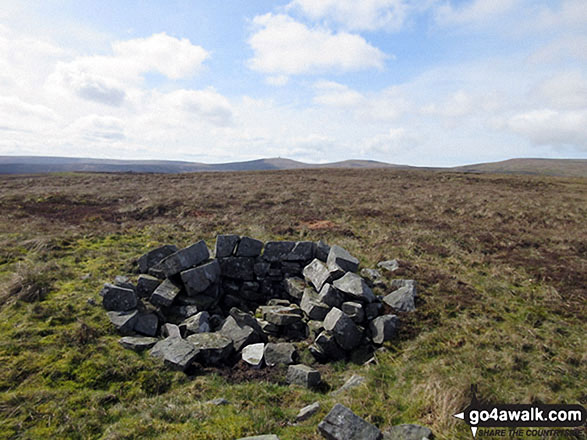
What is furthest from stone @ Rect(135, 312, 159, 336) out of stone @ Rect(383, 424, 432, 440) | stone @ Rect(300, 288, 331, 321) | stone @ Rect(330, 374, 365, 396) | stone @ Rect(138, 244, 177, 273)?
stone @ Rect(383, 424, 432, 440)

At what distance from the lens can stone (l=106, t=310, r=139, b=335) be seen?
327 inches

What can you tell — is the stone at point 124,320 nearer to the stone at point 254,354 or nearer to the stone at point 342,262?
the stone at point 254,354

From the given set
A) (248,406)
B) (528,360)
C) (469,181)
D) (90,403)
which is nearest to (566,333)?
(528,360)

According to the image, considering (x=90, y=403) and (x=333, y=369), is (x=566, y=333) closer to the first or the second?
(x=333, y=369)

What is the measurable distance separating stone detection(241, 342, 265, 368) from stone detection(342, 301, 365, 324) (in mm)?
2718

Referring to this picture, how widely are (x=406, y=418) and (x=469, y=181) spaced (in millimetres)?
42202

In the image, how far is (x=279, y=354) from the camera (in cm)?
802

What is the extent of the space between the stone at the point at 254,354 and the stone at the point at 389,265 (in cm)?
640

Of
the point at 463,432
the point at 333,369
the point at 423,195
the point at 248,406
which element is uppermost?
the point at 423,195

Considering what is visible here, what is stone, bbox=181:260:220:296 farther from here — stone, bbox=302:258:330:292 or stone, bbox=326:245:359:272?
stone, bbox=326:245:359:272

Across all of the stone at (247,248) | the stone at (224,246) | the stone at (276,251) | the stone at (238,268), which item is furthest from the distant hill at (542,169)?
the stone at (224,246)

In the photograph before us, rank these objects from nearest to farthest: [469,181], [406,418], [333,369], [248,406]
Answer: [406,418] < [248,406] < [333,369] < [469,181]

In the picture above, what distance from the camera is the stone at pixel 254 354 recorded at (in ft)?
25.5

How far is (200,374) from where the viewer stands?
23.9 feet
